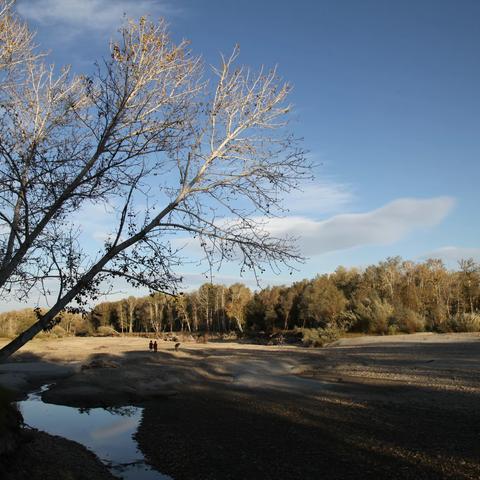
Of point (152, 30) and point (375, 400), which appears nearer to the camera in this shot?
point (152, 30)

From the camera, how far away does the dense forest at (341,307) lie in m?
37.4

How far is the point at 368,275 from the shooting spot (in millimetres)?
63219

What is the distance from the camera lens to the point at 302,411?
11.6 m

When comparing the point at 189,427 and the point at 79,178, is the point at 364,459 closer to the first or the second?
the point at 189,427

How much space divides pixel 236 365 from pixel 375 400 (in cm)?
1015

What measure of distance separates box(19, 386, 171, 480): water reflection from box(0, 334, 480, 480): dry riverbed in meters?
0.33

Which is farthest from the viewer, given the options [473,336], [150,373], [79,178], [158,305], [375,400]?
[158,305]

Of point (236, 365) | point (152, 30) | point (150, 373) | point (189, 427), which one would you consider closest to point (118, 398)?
point (150, 373)

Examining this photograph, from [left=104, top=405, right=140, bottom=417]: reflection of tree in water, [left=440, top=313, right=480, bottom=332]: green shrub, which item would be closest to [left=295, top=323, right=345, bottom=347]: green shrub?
[left=440, top=313, right=480, bottom=332]: green shrub

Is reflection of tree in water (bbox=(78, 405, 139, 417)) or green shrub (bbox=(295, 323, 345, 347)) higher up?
green shrub (bbox=(295, 323, 345, 347))

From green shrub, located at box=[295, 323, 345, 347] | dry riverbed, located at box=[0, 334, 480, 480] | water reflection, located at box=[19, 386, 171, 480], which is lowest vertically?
water reflection, located at box=[19, 386, 171, 480]

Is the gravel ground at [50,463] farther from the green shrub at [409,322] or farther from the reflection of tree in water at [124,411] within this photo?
the green shrub at [409,322]

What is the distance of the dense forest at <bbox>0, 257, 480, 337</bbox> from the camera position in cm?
3744

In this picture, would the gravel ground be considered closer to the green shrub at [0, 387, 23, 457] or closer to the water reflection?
the green shrub at [0, 387, 23, 457]
